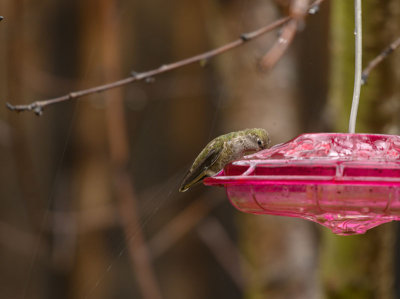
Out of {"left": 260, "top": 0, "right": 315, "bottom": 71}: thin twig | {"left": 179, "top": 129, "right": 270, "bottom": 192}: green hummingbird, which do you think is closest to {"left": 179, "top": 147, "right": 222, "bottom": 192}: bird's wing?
{"left": 179, "top": 129, "right": 270, "bottom": 192}: green hummingbird

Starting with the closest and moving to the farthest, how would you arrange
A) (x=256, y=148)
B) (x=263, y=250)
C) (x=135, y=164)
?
(x=256, y=148), (x=263, y=250), (x=135, y=164)

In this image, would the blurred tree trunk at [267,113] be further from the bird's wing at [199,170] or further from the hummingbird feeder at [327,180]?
the hummingbird feeder at [327,180]

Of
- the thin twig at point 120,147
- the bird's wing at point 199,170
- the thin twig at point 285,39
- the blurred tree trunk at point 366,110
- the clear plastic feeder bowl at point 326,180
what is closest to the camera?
the clear plastic feeder bowl at point 326,180

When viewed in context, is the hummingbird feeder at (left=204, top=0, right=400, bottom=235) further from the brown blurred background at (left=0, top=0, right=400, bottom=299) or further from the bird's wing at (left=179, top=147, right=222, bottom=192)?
the brown blurred background at (left=0, top=0, right=400, bottom=299)

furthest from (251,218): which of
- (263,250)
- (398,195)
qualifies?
(398,195)

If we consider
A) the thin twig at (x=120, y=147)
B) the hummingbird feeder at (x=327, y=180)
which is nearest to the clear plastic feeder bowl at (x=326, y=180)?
the hummingbird feeder at (x=327, y=180)

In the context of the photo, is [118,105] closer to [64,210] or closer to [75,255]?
[64,210]
